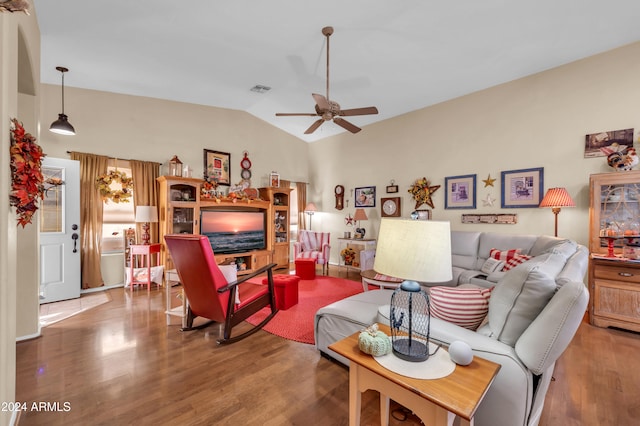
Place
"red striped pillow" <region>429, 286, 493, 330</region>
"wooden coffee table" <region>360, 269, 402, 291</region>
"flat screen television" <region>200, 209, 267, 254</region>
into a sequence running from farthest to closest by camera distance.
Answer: "flat screen television" <region>200, 209, 267, 254</region> < "wooden coffee table" <region>360, 269, 402, 291</region> < "red striped pillow" <region>429, 286, 493, 330</region>

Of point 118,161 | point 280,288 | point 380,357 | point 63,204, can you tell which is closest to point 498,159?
point 280,288

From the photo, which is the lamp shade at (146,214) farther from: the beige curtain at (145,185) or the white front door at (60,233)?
the white front door at (60,233)

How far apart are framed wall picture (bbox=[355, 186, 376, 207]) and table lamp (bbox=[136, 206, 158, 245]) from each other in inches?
157

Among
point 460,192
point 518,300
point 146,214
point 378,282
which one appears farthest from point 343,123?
point 146,214

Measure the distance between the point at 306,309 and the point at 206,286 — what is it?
147 cm

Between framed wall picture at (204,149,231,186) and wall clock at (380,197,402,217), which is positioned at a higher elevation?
framed wall picture at (204,149,231,186)

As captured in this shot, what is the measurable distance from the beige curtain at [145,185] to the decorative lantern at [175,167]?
0.99 ft

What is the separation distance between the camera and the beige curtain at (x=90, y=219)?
13.8 feet

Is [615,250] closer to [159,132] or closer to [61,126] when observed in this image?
[159,132]

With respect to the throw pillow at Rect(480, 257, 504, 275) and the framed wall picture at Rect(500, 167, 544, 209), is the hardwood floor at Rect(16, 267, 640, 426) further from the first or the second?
the framed wall picture at Rect(500, 167, 544, 209)

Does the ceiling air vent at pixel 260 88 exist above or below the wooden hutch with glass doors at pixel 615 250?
above

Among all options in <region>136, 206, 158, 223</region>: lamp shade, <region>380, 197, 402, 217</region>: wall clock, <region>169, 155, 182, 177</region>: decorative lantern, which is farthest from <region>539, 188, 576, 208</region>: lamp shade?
<region>136, 206, 158, 223</region>: lamp shade

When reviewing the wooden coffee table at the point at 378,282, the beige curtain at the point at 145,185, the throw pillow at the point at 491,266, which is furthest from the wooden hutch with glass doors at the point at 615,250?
the beige curtain at the point at 145,185

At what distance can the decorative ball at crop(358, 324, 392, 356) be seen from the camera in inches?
51.1
